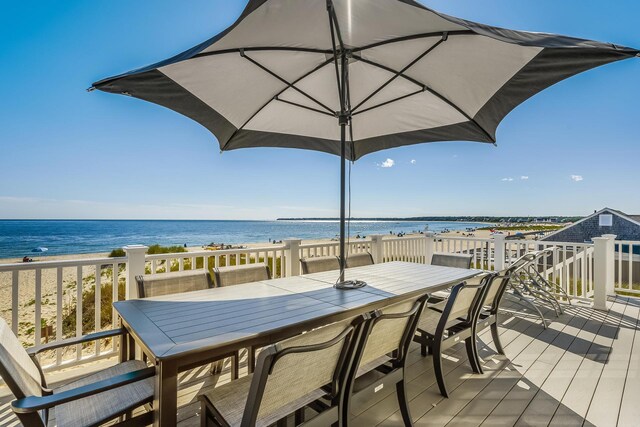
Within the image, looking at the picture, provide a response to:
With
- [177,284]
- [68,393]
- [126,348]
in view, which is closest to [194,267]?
[177,284]

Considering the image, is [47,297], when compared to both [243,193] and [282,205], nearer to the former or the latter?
[243,193]

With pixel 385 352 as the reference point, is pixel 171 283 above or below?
above

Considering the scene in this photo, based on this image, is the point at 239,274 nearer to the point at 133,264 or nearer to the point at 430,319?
the point at 133,264

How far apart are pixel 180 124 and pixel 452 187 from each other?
22.4 m

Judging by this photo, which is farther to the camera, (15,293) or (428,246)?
(428,246)

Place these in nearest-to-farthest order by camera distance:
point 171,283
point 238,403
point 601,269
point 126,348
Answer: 1. point 238,403
2. point 126,348
3. point 171,283
4. point 601,269

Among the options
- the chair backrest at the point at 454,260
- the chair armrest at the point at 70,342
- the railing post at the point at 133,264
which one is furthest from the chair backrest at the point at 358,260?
the chair armrest at the point at 70,342

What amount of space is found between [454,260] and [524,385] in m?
1.71

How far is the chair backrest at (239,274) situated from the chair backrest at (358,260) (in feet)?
3.68

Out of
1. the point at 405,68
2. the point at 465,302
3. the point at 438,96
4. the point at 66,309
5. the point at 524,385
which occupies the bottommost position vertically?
the point at 66,309

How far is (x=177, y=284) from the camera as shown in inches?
95.2

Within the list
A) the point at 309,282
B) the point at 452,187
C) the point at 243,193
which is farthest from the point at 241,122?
the point at 243,193

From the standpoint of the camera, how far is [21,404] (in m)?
1.06

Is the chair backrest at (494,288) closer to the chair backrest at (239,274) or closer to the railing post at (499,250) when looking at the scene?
the chair backrest at (239,274)
